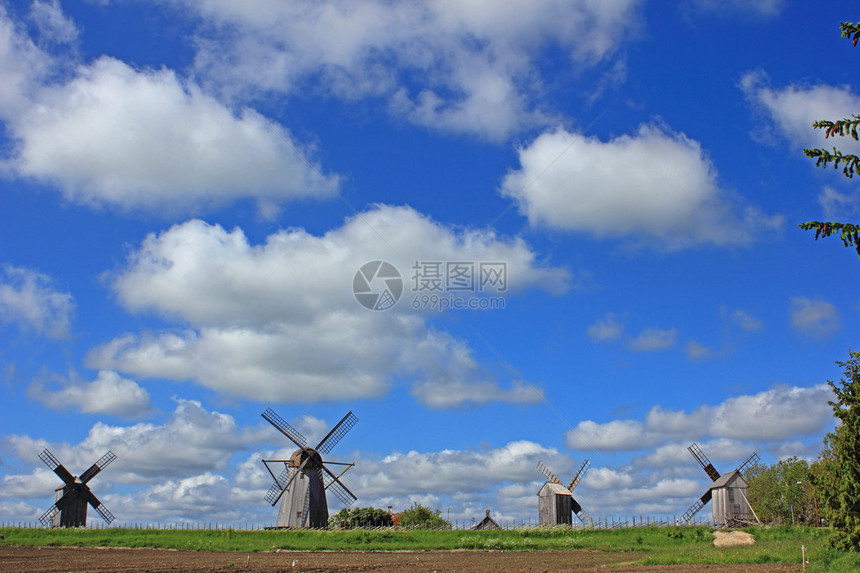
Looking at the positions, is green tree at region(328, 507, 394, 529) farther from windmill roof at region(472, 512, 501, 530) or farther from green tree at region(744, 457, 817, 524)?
Answer: green tree at region(744, 457, 817, 524)

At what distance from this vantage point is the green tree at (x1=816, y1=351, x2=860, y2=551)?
2245cm

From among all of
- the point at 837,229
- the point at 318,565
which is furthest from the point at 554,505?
the point at 837,229

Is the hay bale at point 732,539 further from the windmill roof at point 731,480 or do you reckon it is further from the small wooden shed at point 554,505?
the small wooden shed at point 554,505

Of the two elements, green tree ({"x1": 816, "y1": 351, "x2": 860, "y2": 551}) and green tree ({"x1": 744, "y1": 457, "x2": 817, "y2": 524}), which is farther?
green tree ({"x1": 744, "y1": 457, "x2": 817, "y2": 524})

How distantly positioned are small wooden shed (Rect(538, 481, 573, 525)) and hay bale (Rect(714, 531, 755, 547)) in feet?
75.8

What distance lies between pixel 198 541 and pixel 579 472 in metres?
44.5

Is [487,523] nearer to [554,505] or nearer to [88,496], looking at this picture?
[554,505]

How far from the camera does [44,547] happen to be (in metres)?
44.2

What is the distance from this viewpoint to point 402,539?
50.1 m

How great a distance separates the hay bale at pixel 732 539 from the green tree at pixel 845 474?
21719 millimetres

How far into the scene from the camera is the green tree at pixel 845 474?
73.7 feet

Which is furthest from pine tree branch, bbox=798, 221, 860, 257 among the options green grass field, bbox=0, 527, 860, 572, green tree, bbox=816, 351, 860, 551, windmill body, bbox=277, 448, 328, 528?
windmill body, bbox=277, 448, 328, 528

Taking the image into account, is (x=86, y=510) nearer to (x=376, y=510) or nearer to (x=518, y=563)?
(x=376, y=510)

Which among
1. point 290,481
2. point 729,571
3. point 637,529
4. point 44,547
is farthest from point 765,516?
point 44,547
